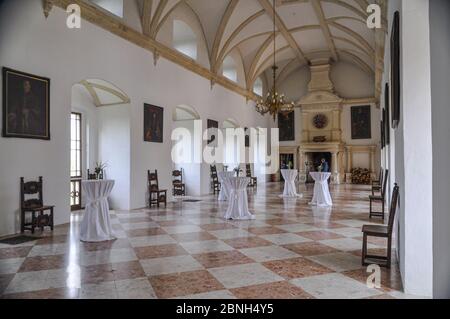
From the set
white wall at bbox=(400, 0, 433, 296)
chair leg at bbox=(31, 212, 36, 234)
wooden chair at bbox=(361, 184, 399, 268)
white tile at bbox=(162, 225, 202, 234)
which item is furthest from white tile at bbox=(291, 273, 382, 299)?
chair leg at bbox=(31, 212, 36, 234)

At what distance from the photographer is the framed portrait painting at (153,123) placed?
907 centimetres

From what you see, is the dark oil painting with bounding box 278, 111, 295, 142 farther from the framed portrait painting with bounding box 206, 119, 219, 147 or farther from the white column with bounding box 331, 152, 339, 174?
the framed portrait painting with bounding box 206, 119, 219, 147

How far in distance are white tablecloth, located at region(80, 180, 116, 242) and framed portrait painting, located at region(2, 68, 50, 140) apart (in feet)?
5.18

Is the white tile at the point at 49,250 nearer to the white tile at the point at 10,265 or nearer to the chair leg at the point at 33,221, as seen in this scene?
the white tile at the point at 10,265

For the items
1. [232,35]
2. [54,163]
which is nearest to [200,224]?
[54,163]

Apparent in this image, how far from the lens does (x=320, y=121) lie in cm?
1920

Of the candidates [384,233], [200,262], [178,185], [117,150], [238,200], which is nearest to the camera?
[384,233]

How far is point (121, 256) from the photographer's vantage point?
4.34 meters

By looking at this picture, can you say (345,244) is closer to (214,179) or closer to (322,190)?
(322,190)

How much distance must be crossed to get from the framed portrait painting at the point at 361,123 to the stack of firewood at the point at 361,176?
1912mm

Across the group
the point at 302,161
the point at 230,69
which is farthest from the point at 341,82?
the point at 230,69

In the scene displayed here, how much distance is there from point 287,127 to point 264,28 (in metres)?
8.21

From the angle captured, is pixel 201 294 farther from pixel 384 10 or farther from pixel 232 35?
pixel 232 35

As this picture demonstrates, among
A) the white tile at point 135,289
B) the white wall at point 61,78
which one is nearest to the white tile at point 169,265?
the white tile at point 135,289
